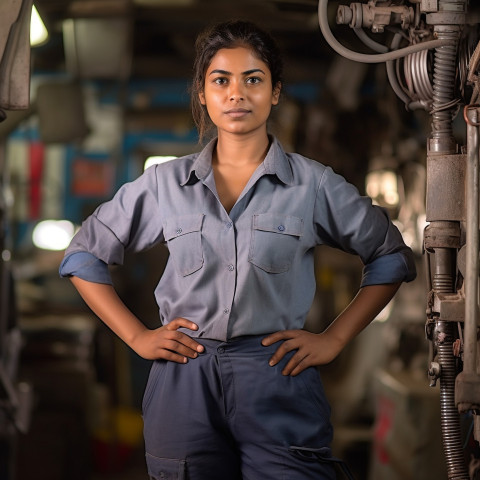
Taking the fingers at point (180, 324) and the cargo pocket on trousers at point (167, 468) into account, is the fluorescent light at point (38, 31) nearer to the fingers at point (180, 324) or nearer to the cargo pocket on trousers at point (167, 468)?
the fingers at point (180, 324)

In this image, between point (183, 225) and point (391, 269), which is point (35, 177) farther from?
point (391, 269)

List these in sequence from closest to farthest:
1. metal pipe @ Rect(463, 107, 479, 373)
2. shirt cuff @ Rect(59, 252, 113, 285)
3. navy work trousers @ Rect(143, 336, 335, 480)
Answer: metal pipe @ Rect(463, 107, 479, 373)
navy work trousers @ Rect(143, 336, 335, 480)
shirt cuff @ Rect(59, 252, 113, 285)

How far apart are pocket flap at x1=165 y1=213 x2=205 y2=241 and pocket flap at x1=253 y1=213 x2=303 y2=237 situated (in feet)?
0.50

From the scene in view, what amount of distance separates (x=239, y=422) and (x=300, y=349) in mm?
250

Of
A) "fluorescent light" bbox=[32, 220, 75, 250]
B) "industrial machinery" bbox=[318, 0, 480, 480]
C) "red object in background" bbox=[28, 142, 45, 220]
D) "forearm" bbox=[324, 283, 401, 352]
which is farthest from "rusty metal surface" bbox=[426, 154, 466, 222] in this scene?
"red object in background" bbox=[28, 142, 45, 220]

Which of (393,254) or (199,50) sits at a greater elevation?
(199,50)

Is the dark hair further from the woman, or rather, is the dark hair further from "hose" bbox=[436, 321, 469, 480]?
"hose" bbox=[436, 321, 469, 480]

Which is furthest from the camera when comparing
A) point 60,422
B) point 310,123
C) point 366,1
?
point 310,123

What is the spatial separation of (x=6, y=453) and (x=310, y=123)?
14.8 ft

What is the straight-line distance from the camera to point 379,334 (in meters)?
6.85

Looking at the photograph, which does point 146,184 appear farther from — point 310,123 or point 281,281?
point 310,123

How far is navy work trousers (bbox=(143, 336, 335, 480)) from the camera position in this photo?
2.16 metres

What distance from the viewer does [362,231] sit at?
2.29 metres

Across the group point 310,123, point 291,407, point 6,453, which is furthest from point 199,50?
point 310,123
